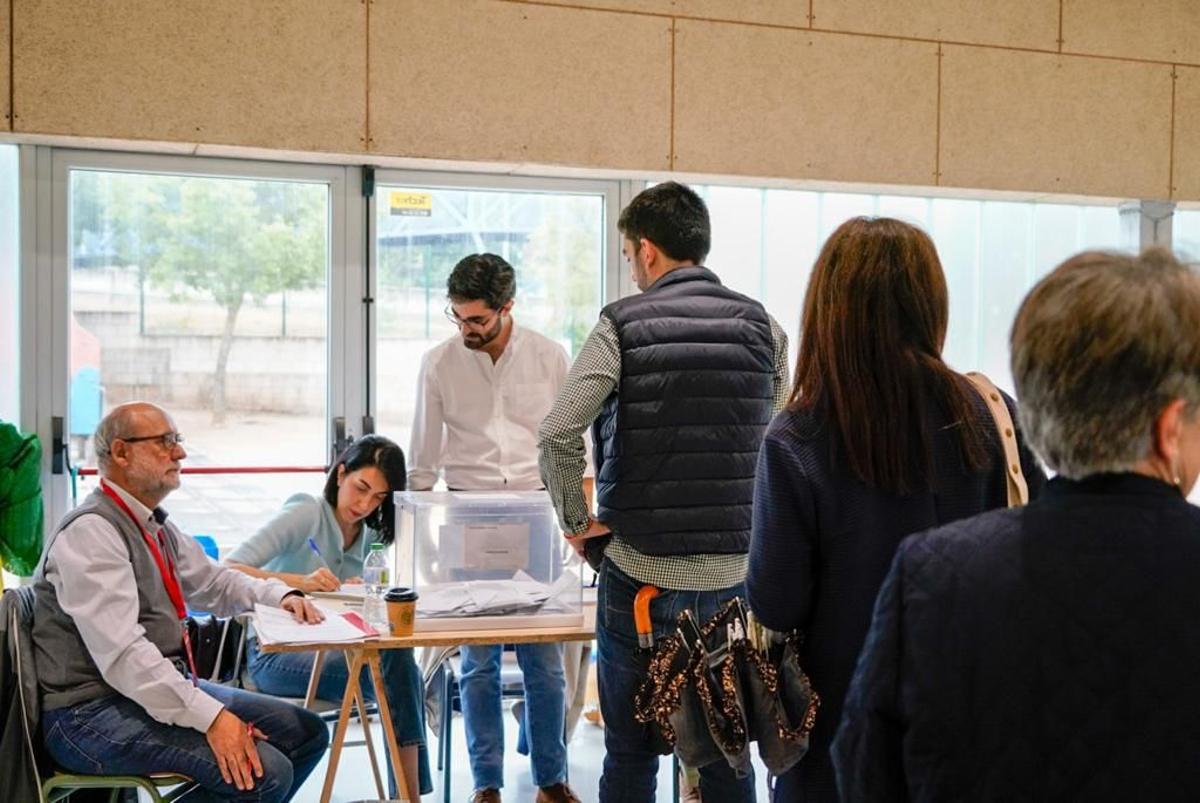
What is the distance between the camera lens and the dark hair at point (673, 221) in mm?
2789

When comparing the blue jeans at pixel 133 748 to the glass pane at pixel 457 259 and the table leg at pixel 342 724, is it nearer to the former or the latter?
the table leg at pixel 342 724

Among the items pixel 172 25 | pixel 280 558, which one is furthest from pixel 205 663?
pixel 172 25

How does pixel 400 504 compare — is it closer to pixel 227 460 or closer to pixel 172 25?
pixel 227 460

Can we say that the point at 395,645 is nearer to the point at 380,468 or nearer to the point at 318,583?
the point at 318,583

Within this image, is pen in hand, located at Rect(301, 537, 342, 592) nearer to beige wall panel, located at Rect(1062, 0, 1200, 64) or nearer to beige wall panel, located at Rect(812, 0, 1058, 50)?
beige wall panel, located at Rect(812, 0, 1058, 50)

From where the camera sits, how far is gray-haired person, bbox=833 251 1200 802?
1.06 meters

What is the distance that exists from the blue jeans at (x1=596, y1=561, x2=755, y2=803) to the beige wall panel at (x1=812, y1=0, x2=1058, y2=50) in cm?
294

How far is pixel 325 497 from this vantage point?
3.68 metres

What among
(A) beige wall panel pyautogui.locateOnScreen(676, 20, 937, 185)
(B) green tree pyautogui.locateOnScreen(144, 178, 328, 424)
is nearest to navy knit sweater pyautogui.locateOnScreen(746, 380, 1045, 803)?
(A) beige wall panel pyautogui.locateOnScreen(676, 20, 937, 185)

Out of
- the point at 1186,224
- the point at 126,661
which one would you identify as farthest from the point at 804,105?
the point at 126,661

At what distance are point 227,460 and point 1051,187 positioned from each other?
137 inches

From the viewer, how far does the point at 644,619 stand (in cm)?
265

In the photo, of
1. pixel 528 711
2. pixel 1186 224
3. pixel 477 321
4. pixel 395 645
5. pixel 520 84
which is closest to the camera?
pixel 395 645

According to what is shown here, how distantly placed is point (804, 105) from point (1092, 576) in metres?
4.00
